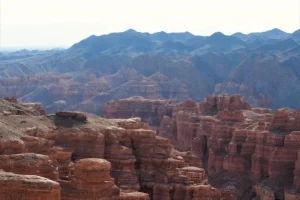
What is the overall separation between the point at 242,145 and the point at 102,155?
86.4 feet

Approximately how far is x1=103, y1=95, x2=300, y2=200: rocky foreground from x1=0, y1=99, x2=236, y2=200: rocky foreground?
3.77 m

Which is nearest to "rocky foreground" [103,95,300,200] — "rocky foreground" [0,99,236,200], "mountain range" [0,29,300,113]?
"rocky foreground" [0,99,236,200]

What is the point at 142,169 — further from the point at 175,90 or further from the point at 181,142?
the point at 175,90

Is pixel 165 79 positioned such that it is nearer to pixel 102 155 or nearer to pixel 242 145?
pixel 242 145

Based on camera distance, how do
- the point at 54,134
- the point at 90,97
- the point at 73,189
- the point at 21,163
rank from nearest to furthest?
1. the point at 21,163
2. the point at 73,189
3. the point at 54,134
4. the point at 90,97

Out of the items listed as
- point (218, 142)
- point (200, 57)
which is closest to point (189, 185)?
point (218, 142)

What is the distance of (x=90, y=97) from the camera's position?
4993 inches

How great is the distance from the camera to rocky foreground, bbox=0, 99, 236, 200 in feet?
103

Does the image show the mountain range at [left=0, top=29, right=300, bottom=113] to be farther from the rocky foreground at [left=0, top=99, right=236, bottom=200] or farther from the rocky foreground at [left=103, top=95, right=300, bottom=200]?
the rocky foreground at [left=0, top=99, right=236, bottom=200]

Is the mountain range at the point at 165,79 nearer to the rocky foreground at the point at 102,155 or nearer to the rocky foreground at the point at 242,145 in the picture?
the rocky foreground at the point at 242,145

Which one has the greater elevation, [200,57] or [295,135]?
[200,57]

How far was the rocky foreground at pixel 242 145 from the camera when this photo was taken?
191 feet

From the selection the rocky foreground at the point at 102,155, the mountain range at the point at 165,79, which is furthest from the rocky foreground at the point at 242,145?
the mountain range at the point at 165,79

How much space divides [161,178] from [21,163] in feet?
46.2
